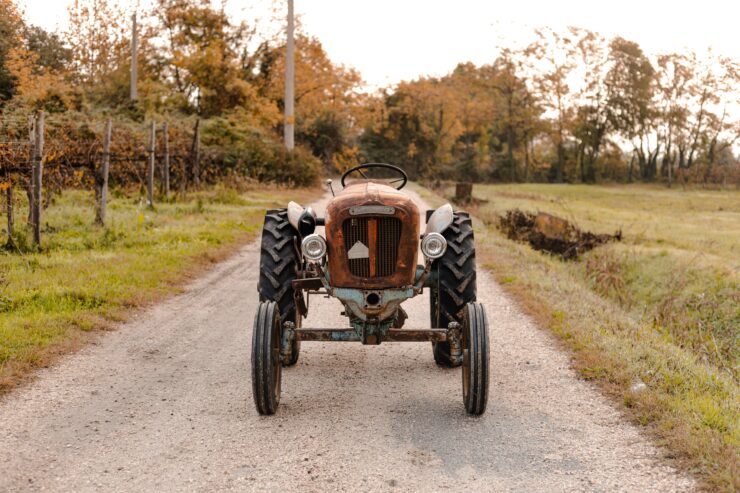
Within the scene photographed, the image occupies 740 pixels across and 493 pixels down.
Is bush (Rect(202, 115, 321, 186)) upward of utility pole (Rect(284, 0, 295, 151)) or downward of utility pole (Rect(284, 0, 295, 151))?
downward

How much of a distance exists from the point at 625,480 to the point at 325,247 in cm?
245

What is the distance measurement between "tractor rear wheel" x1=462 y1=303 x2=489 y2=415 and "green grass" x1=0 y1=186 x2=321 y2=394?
10.9ft

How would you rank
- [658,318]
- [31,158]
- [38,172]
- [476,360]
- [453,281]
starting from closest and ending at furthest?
[476,360], [453,281], [658,318], [38,172], [31,158]

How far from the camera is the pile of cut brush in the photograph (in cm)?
1695

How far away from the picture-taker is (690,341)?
30.6 feet

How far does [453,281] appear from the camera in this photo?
20.4 ft

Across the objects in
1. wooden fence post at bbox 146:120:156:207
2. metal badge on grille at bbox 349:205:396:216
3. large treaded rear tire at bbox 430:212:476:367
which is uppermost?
wooden fence post at bbox 146:120:156:207

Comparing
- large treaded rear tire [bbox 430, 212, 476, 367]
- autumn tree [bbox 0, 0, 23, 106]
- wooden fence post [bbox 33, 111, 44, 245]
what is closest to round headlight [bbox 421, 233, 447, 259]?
large treaded rear tire [bbox 430, 212, 476, 367]

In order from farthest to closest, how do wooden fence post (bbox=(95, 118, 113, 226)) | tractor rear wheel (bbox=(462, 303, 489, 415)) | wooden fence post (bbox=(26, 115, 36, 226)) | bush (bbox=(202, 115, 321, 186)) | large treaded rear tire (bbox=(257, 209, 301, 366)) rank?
bush (bbox=(202, 115, 321, 186))
wooden fence post (bbox=(95, 118, 113, 226))
wooden fence post (bbox=(26, 115, 36, 226))
large treaded rear tire (bbox=(257, 209, 301, 366))
tractor rear wheel (bbox=(462, 303, 489, 415))

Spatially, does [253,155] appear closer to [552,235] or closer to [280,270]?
[552,235]

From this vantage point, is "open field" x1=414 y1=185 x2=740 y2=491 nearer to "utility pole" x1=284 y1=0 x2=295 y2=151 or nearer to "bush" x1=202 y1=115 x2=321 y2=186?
"bush" x1=202 y1=115 x2=321 y2=186

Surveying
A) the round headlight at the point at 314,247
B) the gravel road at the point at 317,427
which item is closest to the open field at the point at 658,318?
the gravel road at the point at 317,427

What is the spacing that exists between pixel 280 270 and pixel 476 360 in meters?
1.97

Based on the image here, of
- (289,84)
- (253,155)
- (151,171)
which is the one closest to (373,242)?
(151,171)
